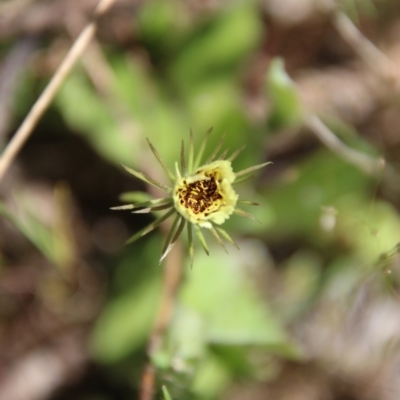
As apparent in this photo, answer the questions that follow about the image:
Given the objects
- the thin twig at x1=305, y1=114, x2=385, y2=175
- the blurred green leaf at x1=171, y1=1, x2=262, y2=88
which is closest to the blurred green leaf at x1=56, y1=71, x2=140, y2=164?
the blurred green leaf at x1=171, y1=1, x2=262, y2=88

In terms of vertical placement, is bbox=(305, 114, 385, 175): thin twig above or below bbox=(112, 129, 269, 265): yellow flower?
above

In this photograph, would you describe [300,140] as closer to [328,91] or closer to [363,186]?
[328,91]

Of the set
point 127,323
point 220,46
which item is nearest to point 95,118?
point 220,46

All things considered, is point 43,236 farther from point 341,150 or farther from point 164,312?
point 341,150

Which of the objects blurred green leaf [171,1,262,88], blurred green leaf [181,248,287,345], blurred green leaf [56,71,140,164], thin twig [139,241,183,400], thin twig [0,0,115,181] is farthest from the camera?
blurred green leaf [171,1,262,88]

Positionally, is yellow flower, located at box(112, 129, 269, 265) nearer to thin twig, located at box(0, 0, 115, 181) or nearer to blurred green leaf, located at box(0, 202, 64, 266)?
thin twig, located at box(0, 0, 115, 181)

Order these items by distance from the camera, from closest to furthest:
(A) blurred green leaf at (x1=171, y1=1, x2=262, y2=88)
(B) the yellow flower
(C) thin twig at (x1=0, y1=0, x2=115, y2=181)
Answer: (B) the yellow flower → (C) thin twig at (x1=0, y1=0, x2=115, y2=181) → (A) blurred green leaf at (x1=171, y1=1, x2=262, y2=88)
